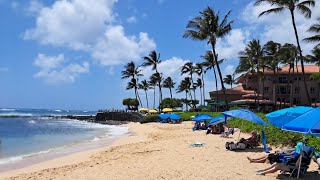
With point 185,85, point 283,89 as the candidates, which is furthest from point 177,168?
point 185,85

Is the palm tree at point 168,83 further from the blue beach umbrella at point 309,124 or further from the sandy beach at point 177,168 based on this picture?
the blue beach umbrella at point 309,124

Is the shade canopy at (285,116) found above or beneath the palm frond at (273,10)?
beneath

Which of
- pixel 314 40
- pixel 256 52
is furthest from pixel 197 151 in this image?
pixel 256 52

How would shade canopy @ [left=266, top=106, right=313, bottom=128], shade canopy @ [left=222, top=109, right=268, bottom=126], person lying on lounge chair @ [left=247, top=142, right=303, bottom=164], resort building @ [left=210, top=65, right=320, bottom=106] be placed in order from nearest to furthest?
1. person lying on lounge chair @ [left=247, top=142, right=303, bottom=164]
2. shade canopy @ [left=266, top=106, right=313, bottom=128]
3. shade canopy @ [left=222, top=109, right=268, bottom=126]
4. resort building @ [left=210, top=65, right=320, bottom=106]

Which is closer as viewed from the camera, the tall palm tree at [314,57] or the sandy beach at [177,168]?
the sandy beach at [177,168]

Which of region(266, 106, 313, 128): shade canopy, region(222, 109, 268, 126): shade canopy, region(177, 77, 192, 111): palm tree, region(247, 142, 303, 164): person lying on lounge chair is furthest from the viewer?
region(177, 77, 192, 111): palm tree

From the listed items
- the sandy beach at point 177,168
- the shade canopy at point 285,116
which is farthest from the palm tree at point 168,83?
the shade canopy at point 285,116

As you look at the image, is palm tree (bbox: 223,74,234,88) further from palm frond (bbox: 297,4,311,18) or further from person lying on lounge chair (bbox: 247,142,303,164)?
person lying on lounge chair (bbox: 247,142,303,164)

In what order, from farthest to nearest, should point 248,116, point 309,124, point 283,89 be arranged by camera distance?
point 283,89 < point 248,116 < point 309,124

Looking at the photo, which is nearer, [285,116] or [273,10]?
[285,116]

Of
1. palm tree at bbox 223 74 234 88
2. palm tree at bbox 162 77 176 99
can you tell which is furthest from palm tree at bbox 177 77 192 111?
palm tree at bbox 223 74 234 88

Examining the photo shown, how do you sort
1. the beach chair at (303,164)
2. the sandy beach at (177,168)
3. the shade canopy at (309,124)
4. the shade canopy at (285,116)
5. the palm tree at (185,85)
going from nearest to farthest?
the shade canopy at (309,124), the beach chair at (303,164), the sandy beach at (177,168), the shade canopy at (285,116), the palm tree at (185,85)

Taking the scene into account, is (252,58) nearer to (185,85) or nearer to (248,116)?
(185,85)

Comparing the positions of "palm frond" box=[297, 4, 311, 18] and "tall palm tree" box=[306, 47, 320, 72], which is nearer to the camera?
"palm frond" box=[297, 4, 311, 18]
